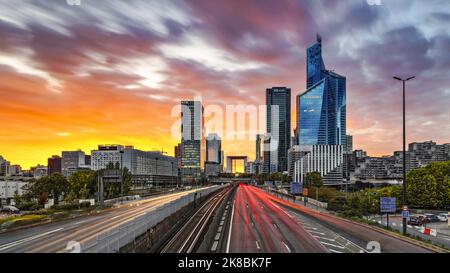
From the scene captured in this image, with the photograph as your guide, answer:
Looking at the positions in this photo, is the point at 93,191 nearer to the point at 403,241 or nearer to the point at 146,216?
the point at 146,216

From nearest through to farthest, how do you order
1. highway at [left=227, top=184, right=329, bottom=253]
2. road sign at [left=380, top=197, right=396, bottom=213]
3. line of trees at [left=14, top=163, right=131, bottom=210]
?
highway at [left=227, top=184, right=329, bottom=253] → road sign at [left=380, top=197, right=396, bottom=213] → line of trees at [left=14, top=163, right=131, bottom=210]

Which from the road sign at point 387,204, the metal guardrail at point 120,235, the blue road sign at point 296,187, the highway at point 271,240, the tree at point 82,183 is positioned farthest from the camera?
the tree at point 82,183

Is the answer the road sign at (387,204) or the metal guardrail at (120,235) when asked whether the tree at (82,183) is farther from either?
the road sign at (387,204)

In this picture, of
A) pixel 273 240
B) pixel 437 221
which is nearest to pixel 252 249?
pixel 273 240

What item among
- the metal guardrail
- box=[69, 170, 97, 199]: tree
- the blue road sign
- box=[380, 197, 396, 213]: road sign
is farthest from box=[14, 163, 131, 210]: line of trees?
box=[380, 197, 396, 213]: road sign

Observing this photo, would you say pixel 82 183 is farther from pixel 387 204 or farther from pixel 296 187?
pixel 387 204

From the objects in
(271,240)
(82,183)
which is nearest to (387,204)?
(271,240)

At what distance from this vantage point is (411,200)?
73.6 m

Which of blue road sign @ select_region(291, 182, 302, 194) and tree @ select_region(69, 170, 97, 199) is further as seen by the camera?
tree @ select_region(69, 170, 97, 199)

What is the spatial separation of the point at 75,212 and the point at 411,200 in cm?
6654

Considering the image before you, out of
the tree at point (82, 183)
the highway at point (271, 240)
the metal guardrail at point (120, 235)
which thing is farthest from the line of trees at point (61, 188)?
the metal guardrail at point (120, 235)

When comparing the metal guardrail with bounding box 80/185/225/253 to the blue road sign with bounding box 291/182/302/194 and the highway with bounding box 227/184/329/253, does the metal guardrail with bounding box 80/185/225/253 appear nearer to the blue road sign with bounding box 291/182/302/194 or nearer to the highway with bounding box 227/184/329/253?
the highway with bounding box 227/184/329/253

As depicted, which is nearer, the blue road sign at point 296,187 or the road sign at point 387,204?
the road sign at point 387,204

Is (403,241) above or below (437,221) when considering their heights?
above
